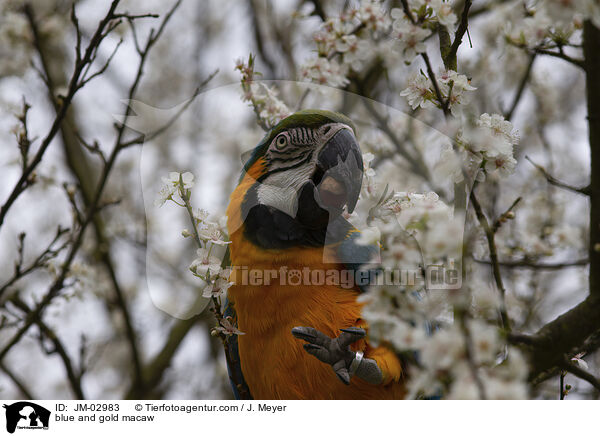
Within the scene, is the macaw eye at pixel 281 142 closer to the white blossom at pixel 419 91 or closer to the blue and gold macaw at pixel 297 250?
the blue and gold macaw at pixel 297 250

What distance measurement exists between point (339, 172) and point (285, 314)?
53cm

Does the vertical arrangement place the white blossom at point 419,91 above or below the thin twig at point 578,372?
above

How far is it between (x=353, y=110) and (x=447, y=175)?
1056 millimetres

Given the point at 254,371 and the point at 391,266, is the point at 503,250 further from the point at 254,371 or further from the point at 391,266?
the point at 391,266

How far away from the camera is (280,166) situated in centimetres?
180

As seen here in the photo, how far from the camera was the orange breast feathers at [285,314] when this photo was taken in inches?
68.6

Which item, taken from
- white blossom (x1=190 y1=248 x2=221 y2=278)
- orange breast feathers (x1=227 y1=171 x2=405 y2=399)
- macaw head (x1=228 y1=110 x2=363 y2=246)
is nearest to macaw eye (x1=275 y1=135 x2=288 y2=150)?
macaw head (x1=228 y1=110 x2=363 y2=246)

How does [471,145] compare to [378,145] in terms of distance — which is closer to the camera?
[471,145]
